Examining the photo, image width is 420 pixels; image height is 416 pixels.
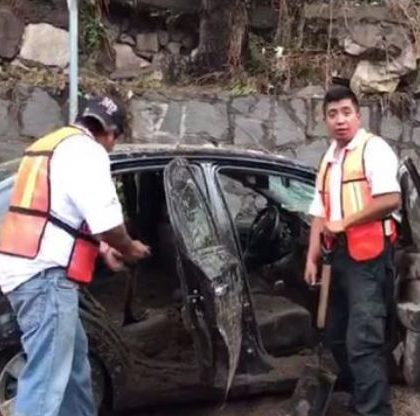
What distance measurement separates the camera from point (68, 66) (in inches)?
360

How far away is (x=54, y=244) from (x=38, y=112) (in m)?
5.01

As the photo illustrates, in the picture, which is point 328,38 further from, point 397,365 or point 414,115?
point 397,365

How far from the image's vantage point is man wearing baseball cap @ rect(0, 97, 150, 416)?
4.03m

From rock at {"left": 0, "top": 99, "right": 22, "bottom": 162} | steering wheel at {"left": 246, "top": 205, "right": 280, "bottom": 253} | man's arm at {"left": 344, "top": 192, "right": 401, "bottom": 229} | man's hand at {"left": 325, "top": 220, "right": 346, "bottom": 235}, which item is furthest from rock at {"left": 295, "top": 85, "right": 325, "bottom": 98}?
man's arm at {"left": 344, "top": 192, "right": 401, "bottom": 229}

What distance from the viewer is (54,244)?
4.11 meters

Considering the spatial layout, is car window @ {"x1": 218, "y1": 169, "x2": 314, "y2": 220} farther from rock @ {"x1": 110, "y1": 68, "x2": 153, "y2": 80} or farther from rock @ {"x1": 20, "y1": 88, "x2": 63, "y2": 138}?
rock @ {"x1": 110, "y1": 68, "x2": 153, "y2": 80}

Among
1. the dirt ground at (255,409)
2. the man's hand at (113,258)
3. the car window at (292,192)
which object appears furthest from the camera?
the car window at (292,192)

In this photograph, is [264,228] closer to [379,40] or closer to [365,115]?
[365,115]

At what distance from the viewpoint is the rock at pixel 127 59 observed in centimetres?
949

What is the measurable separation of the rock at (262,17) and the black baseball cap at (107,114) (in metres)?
5.38

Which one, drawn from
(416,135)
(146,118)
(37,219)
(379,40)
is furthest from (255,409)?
(379,40)

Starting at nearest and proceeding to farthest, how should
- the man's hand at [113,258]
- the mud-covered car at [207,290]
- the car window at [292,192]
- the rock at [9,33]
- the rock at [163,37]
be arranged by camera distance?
the man's hand at [113,258]
the mud-covered car at [207,290]
the car window at [292,192]
the rock at [9,33]
the rock at [163,37]

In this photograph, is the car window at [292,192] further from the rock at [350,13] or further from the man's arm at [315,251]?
the rock at [350,13]

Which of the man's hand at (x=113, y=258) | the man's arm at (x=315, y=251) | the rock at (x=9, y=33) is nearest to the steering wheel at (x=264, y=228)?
the man's arm at (x=315, y=251)
